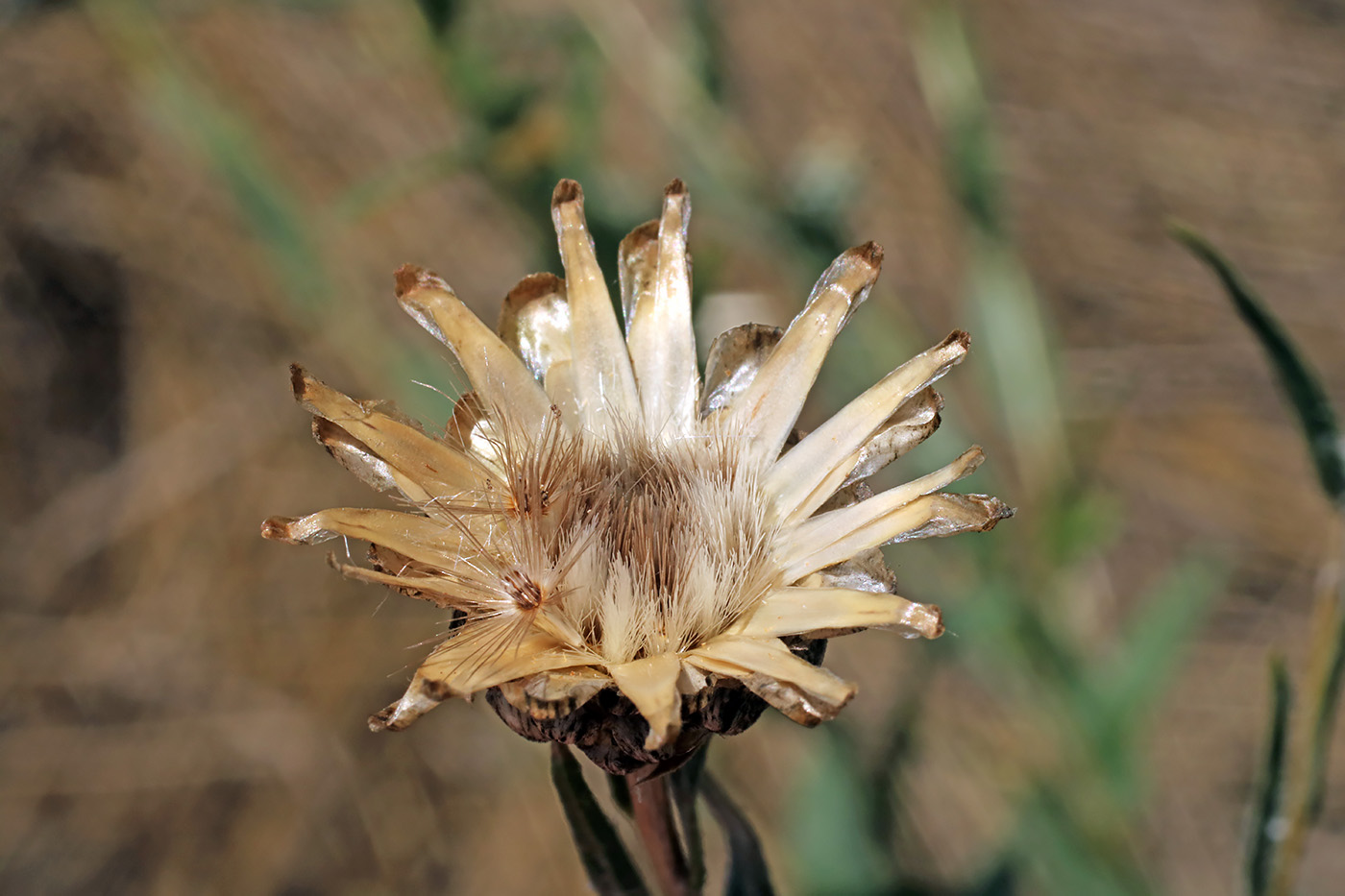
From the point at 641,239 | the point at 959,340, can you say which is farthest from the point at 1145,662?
the point at 641,239

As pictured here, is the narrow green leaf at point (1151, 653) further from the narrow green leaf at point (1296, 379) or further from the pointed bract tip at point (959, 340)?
the pointed bract tip at point (959, 340)

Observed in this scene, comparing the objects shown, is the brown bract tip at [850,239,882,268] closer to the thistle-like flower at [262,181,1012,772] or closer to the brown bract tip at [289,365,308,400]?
the thistle-like flower at [262,181,1012,772]

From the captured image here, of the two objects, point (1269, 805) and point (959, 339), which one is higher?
point (959, 339)

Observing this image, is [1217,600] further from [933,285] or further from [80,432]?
[80,432]

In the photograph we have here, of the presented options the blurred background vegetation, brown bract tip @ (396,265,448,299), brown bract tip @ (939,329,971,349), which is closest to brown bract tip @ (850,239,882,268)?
brown bract tip @ (939,329,971,349)

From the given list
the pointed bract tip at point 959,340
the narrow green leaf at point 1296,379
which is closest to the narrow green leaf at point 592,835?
the pointed bract tip at point 959,340

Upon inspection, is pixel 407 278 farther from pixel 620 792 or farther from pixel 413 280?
pixel 620 792
